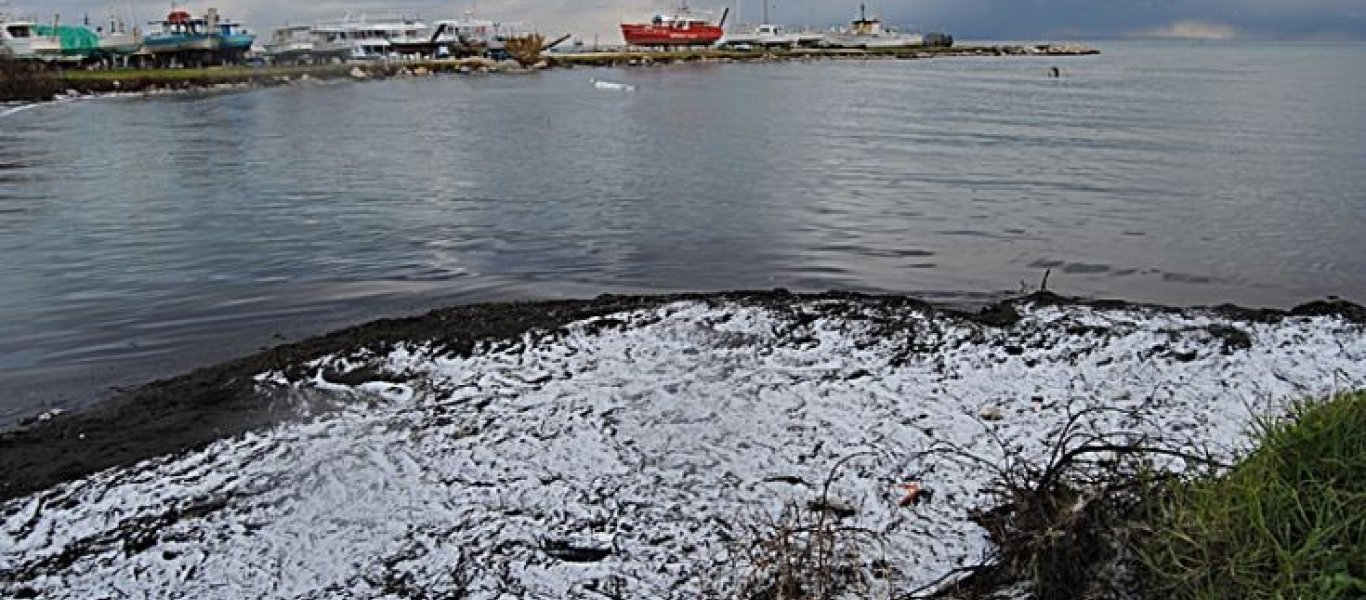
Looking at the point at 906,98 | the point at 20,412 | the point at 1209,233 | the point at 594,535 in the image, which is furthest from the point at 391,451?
the point at 906,98

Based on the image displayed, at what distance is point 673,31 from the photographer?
354ft

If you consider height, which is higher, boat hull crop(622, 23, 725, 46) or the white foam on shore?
boat hull crop(622, 23, 725, 46)

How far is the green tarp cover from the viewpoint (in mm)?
63059

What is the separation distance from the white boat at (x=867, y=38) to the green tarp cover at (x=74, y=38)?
257 ft

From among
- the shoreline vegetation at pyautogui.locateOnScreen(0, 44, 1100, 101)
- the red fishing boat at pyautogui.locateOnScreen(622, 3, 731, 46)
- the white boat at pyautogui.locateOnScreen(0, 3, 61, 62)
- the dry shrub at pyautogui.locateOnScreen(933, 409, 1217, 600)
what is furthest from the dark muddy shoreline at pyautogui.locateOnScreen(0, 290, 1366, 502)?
the red fishing boat at pyautogui.locateOnScreen(622, 3, 731, 46)

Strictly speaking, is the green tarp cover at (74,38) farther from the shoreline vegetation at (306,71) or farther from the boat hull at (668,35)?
the boat hull at (668,35)

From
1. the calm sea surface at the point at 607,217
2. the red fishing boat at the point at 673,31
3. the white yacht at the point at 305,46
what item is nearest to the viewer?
the calm sea surface at the point at 607,217

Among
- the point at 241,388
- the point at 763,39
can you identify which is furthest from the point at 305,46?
the point at 241,388

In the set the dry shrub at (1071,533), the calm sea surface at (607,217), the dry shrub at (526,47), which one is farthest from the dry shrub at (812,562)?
the dry shrub at (526,47)

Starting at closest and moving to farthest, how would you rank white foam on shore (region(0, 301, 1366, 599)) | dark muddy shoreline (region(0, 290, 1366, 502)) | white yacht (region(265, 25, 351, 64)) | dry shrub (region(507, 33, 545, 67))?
white foam on shore (region(0, 301, 1366, 599)) → dark muddy shoreline (region(0, 290, 1366, 502)) → white yacht (region(265, 25, 351, 64)) → dry shrub (region(507, 33, 545, 67))

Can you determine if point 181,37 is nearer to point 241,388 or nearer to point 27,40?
point 27,40

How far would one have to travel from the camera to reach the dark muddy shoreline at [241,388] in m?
Result: 5.32

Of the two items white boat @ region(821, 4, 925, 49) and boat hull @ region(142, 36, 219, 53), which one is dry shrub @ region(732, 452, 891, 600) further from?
white boat @ region(821, 4, 925, 49)

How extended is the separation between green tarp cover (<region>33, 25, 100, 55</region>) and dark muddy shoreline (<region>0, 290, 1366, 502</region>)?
65.1 meters
